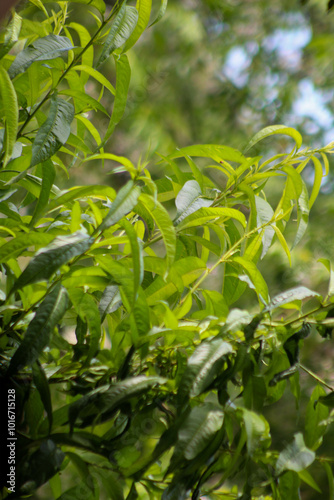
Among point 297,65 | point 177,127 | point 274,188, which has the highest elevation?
point 297,65

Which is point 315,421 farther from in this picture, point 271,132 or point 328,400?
point 271,132

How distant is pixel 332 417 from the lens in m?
0.21

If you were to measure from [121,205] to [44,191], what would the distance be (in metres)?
0.06

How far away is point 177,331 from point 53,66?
0.14 m

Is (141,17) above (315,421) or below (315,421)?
above

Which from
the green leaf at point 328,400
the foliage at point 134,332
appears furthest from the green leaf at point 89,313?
the green leaf at point 328,400

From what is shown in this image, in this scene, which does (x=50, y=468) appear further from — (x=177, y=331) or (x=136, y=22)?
(x=136, y=22)

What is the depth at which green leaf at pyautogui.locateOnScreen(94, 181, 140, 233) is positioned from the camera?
16 cm

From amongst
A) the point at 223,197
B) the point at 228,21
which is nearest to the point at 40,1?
the point at 223,197

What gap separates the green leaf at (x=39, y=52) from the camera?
7.5 inches

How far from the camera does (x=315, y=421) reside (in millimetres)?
214

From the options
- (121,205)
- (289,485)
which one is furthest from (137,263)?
Result: (289,485)

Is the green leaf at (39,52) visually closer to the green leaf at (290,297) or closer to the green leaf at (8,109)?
the green leaf at (8,109)

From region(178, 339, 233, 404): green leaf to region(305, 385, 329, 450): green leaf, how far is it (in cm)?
7
